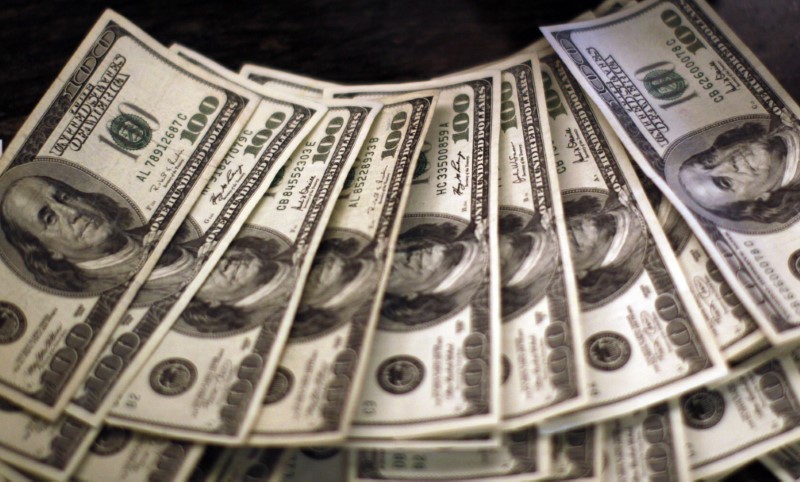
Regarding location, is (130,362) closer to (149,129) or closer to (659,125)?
(149,129)

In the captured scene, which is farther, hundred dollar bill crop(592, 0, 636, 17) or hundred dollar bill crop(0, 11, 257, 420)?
hundred dollar bill crop(592, 0, 636, 17)

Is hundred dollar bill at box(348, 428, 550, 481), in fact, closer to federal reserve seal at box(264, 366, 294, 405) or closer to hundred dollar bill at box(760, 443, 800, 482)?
federal reserve seal at box(264, 366, 294, 405)

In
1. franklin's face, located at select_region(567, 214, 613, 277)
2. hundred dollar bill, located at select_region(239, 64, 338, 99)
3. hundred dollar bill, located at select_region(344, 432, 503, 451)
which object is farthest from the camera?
hundred dollar bill, located at select_region(239, 64, 338, 99)

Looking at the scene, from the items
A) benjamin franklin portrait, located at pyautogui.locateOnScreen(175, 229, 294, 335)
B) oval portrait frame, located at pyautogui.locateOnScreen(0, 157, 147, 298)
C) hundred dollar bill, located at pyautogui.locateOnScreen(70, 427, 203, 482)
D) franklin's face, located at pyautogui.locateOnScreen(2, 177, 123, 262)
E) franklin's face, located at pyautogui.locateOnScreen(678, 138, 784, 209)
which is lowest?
hundred dollar bill, located at pyautogui.locateOnScreen(70, 427, 203, 482)

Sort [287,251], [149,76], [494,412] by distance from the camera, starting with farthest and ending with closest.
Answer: [149,76], [287,251], [494,412]

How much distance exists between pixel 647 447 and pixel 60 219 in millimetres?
578

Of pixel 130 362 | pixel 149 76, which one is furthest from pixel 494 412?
pixel 149 76

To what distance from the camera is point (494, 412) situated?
622mm

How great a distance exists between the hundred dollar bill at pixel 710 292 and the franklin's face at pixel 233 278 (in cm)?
40

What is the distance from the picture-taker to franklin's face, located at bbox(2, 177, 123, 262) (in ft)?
2.40

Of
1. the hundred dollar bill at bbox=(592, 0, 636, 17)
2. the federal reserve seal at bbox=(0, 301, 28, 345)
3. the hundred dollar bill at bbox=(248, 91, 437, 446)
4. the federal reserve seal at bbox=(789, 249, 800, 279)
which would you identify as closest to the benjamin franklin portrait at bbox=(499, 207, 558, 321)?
the hundred dollar bill at bbox=(248, 91, 437, 446)

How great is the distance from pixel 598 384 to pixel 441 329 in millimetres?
142

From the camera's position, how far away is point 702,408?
0.68 meters

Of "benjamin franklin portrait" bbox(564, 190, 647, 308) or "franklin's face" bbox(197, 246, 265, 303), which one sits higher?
"benjamin franklin portrait" bbox(564, 190, 647, 308)
